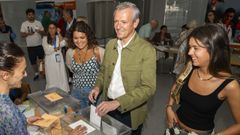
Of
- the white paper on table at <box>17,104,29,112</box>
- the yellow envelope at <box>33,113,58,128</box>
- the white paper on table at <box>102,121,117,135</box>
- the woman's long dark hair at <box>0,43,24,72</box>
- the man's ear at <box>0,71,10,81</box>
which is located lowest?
the white paper on table at <box>17,104,29,112</box>

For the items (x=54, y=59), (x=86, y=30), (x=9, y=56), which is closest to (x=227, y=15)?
(x=54, y=59)

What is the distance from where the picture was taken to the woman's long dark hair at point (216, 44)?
4.47ft

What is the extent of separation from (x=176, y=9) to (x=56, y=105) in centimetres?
657

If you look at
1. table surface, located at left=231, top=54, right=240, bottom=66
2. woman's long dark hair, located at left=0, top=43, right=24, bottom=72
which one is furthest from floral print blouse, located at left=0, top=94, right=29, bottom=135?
table surface, located at left=231, top=54, right=240, bottom=66

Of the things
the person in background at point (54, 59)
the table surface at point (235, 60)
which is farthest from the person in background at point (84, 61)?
the table surface at point (235, 60)

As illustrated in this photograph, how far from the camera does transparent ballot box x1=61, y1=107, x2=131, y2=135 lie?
4.58 feet

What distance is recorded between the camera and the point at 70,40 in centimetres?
240

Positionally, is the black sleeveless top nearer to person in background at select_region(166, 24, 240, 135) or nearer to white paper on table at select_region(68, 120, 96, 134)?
person in background at select_region(166, 24, 240, 135)

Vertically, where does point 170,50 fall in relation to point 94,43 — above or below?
below

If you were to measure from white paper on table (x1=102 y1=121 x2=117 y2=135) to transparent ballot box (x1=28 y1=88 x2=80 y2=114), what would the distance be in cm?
37

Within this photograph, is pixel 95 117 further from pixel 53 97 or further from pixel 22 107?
pixel 22 107

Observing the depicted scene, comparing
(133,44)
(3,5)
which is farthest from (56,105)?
(3,5)

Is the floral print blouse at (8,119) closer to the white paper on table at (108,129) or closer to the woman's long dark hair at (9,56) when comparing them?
the woman's long dark hair at (9,56)

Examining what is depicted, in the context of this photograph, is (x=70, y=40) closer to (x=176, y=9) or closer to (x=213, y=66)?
(x=213, y=66)
